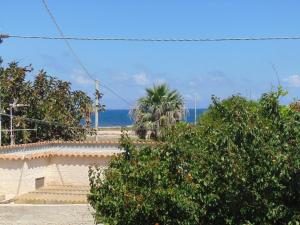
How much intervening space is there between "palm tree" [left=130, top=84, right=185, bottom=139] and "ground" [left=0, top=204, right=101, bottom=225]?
42.1ft

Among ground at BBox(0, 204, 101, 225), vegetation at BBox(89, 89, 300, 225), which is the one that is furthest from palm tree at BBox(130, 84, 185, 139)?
vegetation at BBox(89, 89, 300, 225)

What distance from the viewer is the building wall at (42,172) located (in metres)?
20.3

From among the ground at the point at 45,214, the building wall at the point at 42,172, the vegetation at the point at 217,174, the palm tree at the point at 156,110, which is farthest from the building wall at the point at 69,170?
the vegetation at the point at 217,174

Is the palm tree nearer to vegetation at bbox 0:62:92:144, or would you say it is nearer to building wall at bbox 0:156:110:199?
vegetation at bbox 0:62:92:144

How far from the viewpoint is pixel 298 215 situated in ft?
28.9

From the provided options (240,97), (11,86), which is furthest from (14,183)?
(240,97)

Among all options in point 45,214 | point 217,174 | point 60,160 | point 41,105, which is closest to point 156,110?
point 41,105

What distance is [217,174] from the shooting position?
9125 millimetres

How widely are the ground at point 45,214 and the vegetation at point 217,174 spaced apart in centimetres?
612

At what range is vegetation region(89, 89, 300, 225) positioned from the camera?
8.70m

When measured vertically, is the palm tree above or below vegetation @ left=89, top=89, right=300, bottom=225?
above

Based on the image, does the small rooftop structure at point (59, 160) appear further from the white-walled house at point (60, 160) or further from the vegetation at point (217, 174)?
the vegetation at point (217, 174)

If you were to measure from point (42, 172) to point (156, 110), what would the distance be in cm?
1102

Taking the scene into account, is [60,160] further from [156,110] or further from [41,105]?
[156,110]
